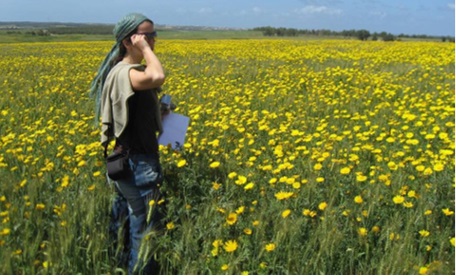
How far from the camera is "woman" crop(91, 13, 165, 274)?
8.40 ft

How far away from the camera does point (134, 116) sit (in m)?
2.67

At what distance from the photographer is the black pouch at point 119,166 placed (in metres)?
2.61

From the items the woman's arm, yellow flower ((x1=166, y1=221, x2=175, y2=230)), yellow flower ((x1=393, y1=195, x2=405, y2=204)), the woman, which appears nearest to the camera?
the woman's arm

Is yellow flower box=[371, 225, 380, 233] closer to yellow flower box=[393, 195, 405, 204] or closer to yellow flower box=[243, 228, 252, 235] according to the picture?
yellow flower box=[393, 195, 405, 204]

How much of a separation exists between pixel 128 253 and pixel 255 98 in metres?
5.06

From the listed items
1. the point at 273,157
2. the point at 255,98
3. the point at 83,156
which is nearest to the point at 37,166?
the point at 83,156

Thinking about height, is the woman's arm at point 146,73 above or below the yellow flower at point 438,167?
above

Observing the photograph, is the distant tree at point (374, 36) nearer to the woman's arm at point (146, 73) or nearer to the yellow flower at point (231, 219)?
the yellow flower at point (231, 219)

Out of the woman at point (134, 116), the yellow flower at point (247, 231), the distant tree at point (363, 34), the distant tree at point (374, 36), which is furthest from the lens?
the distant tree at point (363, 34)

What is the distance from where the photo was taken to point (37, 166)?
13.1ft

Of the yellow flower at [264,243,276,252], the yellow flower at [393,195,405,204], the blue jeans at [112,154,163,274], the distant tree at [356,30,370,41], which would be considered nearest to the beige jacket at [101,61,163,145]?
the blue jeans at [112,154,163,274]

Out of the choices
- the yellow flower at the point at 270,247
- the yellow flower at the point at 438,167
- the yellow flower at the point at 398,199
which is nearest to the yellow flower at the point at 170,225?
the yellow flower at the point at 270,247

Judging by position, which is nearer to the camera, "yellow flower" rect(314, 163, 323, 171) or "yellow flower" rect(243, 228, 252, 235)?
"yellow flower" rect(243, 228, 252, 235)

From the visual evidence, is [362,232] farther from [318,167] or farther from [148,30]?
[148,30]
